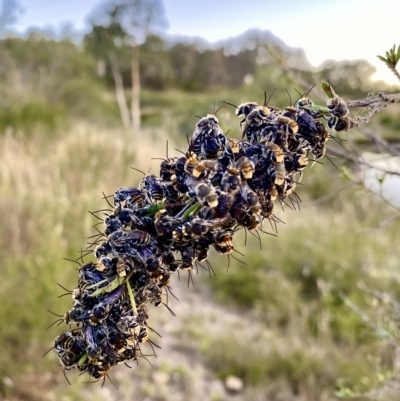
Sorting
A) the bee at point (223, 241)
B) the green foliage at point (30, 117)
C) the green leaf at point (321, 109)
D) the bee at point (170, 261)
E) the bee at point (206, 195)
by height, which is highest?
the green leaf at point (321, 109)

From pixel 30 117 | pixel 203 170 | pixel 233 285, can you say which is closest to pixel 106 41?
pixel 30 117

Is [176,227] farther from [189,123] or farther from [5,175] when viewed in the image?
[189,123]

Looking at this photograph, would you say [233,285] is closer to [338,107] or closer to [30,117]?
[338,107]

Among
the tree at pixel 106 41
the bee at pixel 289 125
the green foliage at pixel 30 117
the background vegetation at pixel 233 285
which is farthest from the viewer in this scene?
the tree at pixel 106 41

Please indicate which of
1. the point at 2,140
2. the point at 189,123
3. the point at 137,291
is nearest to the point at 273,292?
the point at 137,291

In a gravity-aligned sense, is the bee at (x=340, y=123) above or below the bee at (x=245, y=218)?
above

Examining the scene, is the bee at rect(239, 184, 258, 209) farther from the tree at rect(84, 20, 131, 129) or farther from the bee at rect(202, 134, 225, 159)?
the tree at rect(84, 20, 131, 129)

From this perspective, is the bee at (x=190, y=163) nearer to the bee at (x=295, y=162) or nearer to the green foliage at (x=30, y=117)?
the bee at (x=295, y=162)

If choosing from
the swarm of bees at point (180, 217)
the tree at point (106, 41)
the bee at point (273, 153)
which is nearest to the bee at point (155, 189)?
the swarm of bees at point (180, 217)
